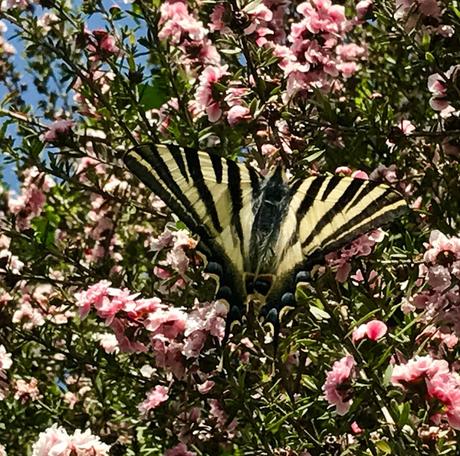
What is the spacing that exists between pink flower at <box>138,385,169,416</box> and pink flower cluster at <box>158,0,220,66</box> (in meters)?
1.22

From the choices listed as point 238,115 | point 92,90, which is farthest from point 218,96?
point 92,90

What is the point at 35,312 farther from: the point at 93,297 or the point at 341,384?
the point at 341,384

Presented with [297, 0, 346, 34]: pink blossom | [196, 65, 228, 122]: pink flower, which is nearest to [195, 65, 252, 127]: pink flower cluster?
[196, 65, 228, 122]: pink flower

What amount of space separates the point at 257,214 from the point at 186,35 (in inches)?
43.7

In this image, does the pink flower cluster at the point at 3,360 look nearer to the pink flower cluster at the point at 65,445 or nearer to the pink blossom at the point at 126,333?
the pink blossom at the point at 126,333

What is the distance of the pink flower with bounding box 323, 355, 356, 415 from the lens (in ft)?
7.08

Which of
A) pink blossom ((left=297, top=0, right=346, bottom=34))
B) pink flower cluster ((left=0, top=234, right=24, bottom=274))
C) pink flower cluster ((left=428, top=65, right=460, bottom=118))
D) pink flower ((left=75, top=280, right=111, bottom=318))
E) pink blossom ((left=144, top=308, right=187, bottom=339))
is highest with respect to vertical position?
pink blossom ((left=297, top=0, right=346, bottom=34))

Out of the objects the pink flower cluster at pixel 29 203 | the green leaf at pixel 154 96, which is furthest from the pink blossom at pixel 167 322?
the pink flower cluster at pixel 29 203

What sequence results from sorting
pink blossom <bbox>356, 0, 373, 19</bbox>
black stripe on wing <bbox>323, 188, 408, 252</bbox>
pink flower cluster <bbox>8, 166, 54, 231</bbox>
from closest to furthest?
black stripe on wing <bbox>323, 188, 408, 252</bbox>
pink blossom <bbox>356, 0, 373, 19</bbox>
pink flower cluster <bbox>8, 166, 54, 231</bbox>

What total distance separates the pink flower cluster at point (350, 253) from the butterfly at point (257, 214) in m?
0.06

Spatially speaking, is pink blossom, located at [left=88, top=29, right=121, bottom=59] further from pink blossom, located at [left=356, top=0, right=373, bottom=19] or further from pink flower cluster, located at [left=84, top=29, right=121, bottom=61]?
pink blossom, located at [left=356, top=0, right=373, bottom=19]

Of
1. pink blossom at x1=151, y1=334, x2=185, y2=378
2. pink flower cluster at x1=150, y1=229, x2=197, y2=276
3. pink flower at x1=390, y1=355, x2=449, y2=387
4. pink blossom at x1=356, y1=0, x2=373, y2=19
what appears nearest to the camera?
pink flower at x1=390, y1=355, x2=449, y2=387

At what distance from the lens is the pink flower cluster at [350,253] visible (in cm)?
235

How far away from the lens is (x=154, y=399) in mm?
2875
